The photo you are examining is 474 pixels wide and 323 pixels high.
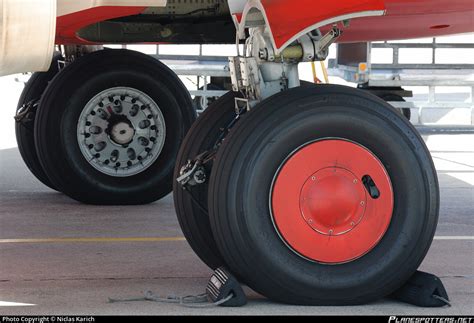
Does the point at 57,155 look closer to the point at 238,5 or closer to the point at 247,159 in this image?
the point at 238,5

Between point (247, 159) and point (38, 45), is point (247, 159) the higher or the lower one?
the lower one

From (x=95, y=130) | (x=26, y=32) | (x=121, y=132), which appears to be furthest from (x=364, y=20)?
(x=26, y=32)

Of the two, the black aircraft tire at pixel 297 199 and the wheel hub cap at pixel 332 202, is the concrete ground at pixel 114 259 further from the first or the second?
the wheel hub cap at pixel 332 202

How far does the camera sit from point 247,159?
472 centimetres

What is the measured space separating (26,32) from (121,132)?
3.68 meters

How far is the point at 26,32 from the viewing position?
445cm

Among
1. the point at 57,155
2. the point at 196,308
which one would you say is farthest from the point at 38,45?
the point at 57,155

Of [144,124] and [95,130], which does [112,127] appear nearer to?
[95,130]

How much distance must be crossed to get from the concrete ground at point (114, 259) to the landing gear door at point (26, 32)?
1020 millimetres

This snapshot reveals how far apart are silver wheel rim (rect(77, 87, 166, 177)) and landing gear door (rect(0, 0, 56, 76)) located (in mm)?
3595

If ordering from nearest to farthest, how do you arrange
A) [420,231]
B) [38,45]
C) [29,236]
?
[38,45] → [420,231] → [29,236]

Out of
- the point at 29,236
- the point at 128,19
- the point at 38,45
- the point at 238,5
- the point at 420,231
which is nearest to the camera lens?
the point at 38,45

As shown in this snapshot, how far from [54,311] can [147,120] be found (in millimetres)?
3614

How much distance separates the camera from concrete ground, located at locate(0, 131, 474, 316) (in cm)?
478
